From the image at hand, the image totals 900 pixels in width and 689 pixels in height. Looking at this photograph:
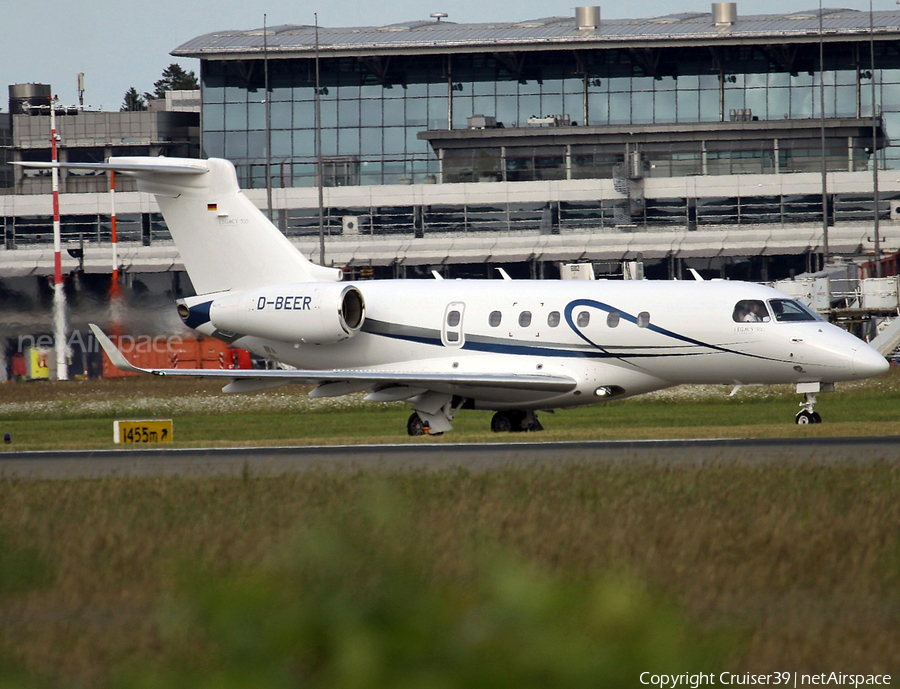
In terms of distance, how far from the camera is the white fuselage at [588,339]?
2194 centimetres

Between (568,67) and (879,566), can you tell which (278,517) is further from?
(568,67)

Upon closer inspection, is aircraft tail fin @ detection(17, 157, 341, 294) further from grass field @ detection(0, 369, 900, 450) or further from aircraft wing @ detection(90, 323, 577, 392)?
aircraft wing @ detection(90, 323, 577, 392)

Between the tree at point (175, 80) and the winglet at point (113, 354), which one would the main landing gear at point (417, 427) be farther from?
the tree at point (175, 80)

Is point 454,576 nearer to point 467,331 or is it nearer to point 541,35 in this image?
point 467,331

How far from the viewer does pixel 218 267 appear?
1032 inches

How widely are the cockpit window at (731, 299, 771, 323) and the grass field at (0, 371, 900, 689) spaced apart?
2.74 meters

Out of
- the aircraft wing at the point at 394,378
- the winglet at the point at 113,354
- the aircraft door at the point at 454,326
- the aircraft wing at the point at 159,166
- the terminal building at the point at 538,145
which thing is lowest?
the aircraft wing at the point at 394,378

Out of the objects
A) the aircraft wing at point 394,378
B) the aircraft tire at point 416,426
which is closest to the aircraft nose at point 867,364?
the aircraft wing at point 394,378

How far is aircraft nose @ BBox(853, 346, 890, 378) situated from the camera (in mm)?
21188

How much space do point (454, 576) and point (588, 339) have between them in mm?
17938

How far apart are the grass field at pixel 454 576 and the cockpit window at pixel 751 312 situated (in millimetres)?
2737

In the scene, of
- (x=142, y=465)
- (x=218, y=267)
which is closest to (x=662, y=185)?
(x=218, y=267)

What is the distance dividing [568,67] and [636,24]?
17.9 ft

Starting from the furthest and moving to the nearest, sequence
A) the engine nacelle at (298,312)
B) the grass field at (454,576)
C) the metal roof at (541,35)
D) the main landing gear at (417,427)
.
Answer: the metal roof at (541,35) < the engine nacelle at (298,312) < the main landing gear at (417,427) < the grass field at (454,576)
